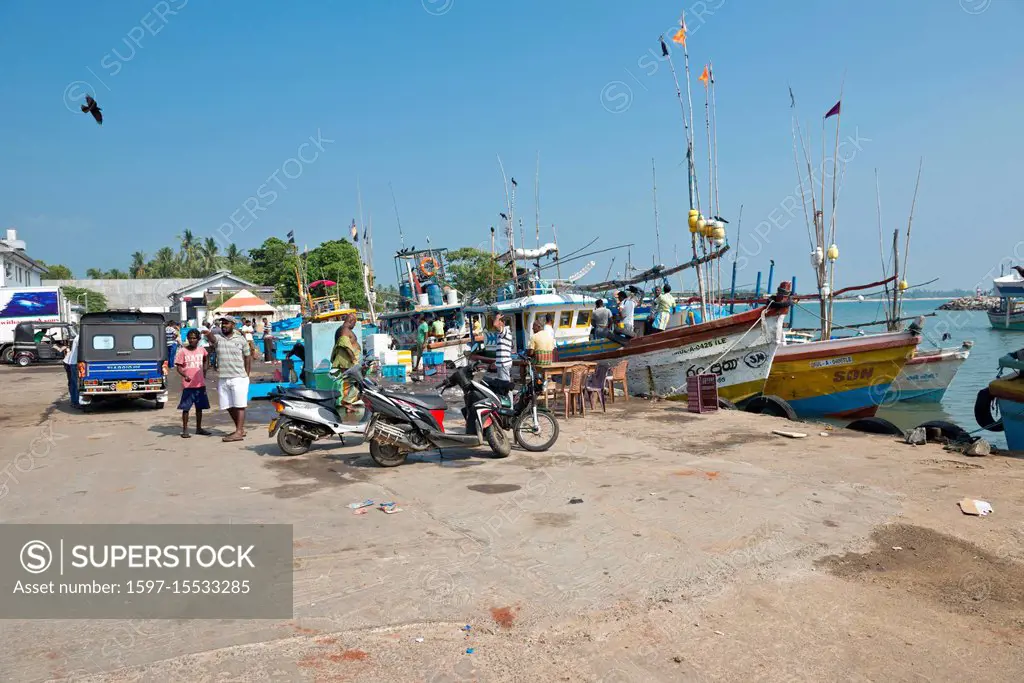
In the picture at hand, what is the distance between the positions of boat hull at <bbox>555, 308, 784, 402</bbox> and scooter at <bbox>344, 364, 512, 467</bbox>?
270 inches

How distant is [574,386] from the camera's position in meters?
12.2

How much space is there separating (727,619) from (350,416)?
20.8 feet

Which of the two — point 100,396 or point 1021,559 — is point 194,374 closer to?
point 100,396

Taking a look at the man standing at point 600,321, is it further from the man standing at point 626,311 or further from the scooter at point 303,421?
the scooter at point 303,421

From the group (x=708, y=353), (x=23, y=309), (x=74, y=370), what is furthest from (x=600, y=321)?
(x=23, y=309)

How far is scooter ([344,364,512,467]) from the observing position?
794cm

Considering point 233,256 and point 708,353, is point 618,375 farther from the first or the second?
point 233,256

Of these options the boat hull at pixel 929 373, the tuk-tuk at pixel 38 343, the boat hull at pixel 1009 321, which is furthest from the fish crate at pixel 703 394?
the boat hull at pixel 1009 321

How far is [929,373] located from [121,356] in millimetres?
19519

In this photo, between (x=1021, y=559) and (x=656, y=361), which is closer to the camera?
(x=1021, y=559)

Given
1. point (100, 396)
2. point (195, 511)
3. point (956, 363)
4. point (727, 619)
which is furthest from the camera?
point (956, 363)

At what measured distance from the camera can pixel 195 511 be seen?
19.9ft

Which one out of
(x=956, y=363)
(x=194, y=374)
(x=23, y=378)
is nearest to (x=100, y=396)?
(x=194, y=374)

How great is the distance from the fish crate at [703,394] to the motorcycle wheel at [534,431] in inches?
159
